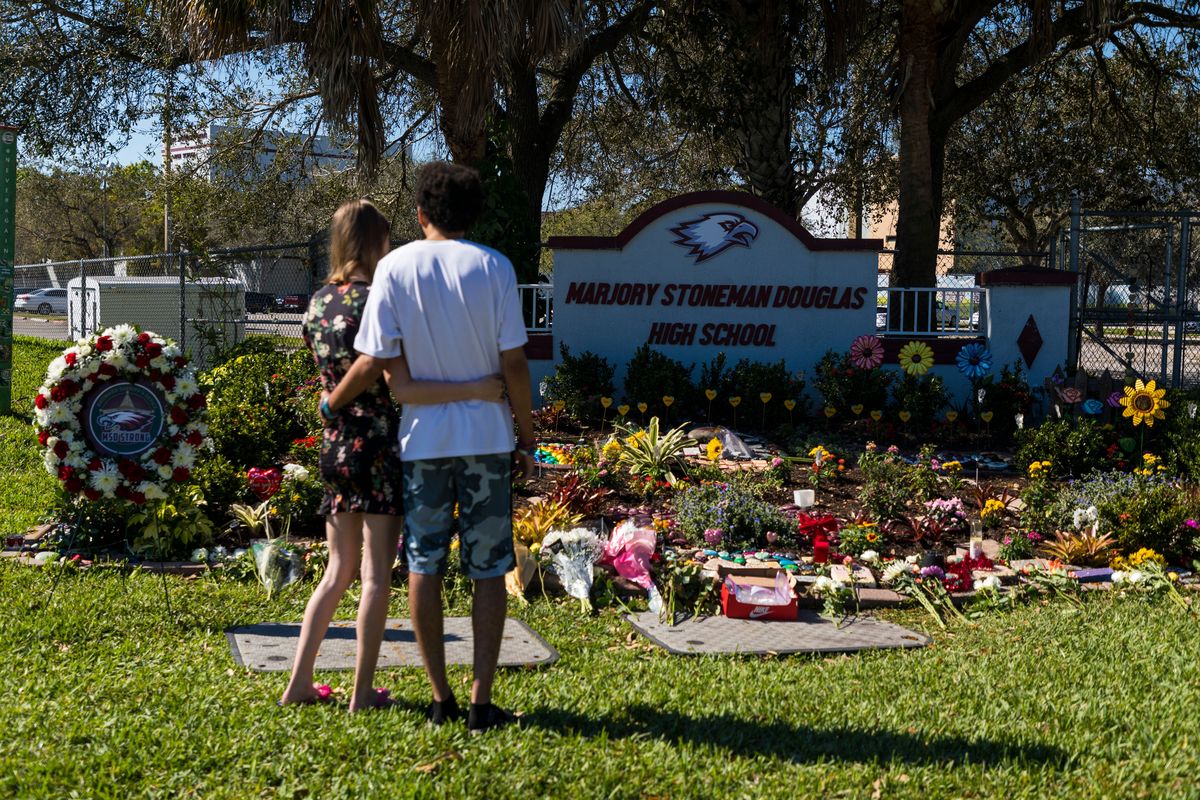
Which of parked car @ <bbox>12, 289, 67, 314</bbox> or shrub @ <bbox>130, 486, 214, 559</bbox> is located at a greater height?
parked car @ <bbox>12, 289, 67, 314</bbox>

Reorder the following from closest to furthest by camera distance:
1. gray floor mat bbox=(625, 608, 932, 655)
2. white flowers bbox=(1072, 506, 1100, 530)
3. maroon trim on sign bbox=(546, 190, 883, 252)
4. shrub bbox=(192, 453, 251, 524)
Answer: gray floor mat bbox=(625, 608, 932, 655), white flowers bbox=(1072, 506, 1100, 530), shrub bbox=(192, 453, 251, 524), maroon trim on sign bbox=(546, 190, 883, 252)

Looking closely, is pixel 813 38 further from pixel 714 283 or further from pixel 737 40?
pixel 714 283

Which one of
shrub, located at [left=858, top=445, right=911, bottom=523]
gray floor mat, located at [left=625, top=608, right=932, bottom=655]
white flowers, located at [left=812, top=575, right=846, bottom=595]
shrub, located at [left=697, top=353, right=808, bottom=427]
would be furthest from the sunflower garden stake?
gray floor mat, located at [left=625, top=608, right=932, bottom=655]

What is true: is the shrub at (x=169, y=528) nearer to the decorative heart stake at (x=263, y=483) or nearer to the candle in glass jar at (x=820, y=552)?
the decorative heart stake at (x=263, y=483)

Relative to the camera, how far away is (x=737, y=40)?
15.2 metres

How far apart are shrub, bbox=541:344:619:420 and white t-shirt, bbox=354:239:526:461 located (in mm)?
7091

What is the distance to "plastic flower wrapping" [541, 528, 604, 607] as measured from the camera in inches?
227

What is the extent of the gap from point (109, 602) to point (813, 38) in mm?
13487

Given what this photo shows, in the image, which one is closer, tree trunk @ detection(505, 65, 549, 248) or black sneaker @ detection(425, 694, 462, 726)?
black sneaker @ detection(425, 694, 462, 726)

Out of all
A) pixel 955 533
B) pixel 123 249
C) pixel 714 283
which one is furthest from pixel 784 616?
pixel 123 249

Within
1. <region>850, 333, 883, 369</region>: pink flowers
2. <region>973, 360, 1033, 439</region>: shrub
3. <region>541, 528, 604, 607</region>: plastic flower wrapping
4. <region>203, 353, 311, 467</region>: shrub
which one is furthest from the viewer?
<region>850, 333, 883, 369</region>: pink flowers

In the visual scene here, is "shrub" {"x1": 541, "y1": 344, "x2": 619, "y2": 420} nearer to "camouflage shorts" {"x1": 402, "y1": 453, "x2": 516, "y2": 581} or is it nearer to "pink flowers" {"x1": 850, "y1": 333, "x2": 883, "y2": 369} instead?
"pink flowers" {"x1": 850, "y1": 333, "x2": 883, "y2": 369}

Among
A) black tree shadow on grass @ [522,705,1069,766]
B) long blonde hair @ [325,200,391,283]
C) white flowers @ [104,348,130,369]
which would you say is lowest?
black tree shadow on grass @ [522,705,1069,766]

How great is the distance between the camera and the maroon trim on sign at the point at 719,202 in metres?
11.7
